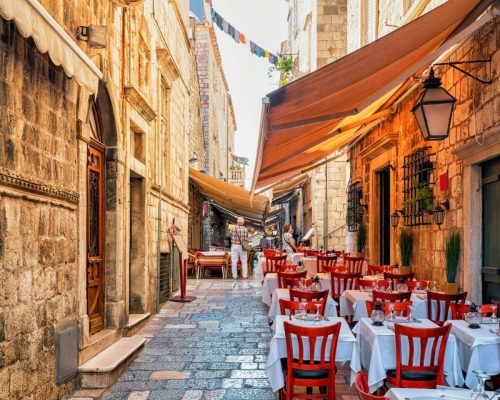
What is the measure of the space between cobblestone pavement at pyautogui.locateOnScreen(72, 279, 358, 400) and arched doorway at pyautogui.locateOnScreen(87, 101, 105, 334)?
75cm

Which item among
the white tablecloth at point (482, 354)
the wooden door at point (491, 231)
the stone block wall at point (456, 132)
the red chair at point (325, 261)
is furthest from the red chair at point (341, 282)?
the white tablecloth at point (482, 354)

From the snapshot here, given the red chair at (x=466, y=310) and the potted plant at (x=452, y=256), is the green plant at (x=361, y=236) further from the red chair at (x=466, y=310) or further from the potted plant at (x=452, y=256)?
the red chair at (x=466, y=310)

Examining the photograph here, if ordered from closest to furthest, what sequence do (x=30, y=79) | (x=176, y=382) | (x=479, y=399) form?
(x=479, y=399) < (x=30, y=79) < (x=176, y=382)

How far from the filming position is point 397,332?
419 cm

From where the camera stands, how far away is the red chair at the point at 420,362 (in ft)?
13.6

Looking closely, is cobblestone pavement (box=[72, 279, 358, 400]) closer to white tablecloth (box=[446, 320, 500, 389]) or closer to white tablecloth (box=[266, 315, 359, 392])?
white tablecloth (box=[266, 315, 359, 392])

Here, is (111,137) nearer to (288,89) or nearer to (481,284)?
(288,89)

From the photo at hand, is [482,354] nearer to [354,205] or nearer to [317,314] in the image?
[317,314]

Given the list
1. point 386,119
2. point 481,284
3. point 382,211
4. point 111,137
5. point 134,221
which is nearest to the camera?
point 481,284

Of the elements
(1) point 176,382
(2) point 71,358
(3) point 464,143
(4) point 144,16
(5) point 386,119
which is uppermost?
(4) point 144,16

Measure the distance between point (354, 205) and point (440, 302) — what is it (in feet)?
24.5

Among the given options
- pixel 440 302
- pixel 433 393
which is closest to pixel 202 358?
pixel 440 302

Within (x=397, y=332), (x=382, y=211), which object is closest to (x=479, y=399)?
(x=397, y=332)

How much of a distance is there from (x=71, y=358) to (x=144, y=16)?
5264mm
